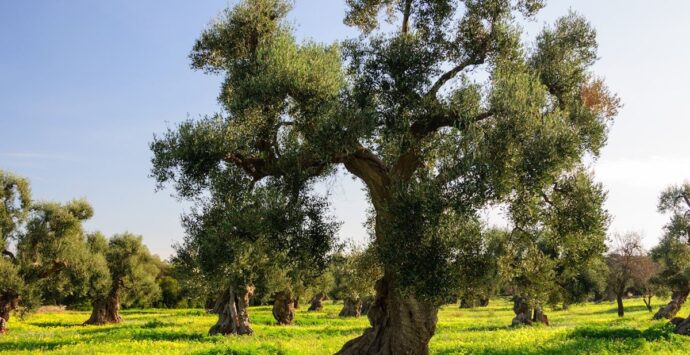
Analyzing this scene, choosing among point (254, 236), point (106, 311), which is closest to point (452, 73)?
A: point (254, 236)

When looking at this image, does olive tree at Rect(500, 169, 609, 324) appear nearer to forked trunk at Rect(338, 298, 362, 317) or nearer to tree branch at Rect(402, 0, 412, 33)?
tree branch at Rect(402, 0, 412, 33)

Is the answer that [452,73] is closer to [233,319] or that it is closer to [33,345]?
[233,319]

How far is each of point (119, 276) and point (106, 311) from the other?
15.0ft

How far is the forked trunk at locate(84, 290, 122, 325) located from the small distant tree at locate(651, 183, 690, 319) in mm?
61713

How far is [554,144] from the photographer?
17.6 metres

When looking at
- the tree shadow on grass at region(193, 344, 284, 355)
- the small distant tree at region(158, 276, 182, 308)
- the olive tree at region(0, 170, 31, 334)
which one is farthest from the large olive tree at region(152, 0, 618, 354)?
the small distant tree at region(158, 276, 182, 308)

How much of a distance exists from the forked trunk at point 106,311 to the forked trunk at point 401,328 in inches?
1904

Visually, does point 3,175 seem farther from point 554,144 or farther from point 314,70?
point 554,144

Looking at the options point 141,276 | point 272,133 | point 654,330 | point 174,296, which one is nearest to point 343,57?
point 272,133

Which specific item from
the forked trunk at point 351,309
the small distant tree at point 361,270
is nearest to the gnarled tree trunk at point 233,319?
the small distant tree at point 361,270

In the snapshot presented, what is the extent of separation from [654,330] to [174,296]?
3549 inches

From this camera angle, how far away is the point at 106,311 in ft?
205

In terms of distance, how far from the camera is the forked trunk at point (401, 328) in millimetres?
21469

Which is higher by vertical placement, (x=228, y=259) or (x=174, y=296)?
(x=228, y=259)
